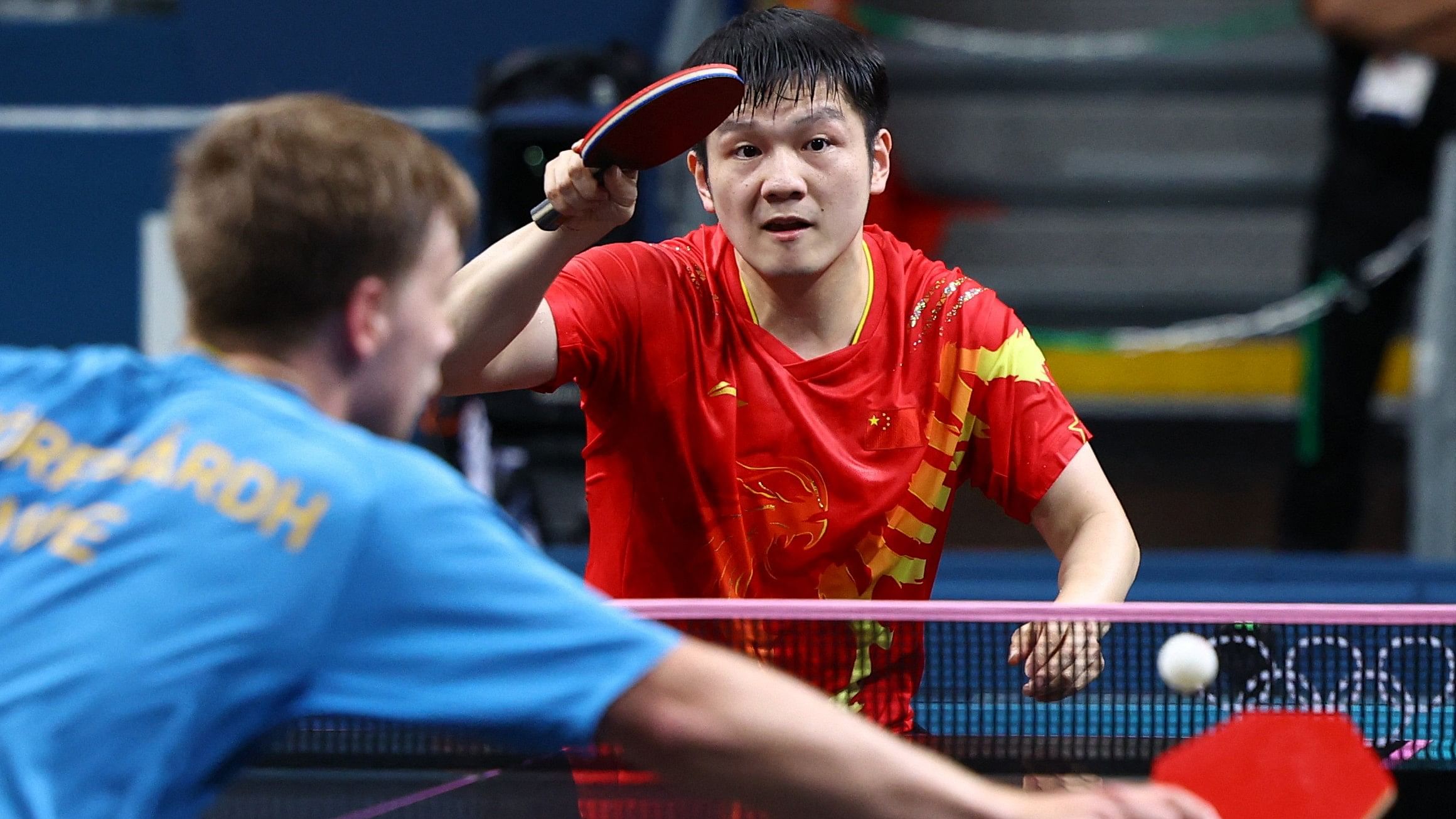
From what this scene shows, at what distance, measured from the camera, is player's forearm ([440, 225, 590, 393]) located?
2.14m

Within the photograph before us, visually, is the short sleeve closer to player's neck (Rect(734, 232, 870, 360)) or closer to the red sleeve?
player's neck (Rect(734, 232, 870, 360))

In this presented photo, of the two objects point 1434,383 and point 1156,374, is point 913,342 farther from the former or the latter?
point 1156,374

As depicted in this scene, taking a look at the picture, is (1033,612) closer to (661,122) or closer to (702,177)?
(661,122)

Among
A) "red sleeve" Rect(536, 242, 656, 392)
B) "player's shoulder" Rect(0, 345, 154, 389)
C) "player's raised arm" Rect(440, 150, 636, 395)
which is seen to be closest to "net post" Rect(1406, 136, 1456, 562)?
"red sleeve" Rect(536, 242, 656, 392)

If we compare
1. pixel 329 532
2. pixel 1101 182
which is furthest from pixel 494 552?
pixel 1101 182

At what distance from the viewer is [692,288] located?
235 centimetres

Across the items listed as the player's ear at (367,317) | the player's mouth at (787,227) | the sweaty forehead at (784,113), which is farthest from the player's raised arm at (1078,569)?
the player's ear at (367,317)

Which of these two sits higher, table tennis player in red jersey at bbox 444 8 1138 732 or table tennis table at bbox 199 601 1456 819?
table tennis player in red jersey at bbox 444 8 1138 732

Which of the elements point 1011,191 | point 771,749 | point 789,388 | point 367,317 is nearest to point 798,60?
point 789,388

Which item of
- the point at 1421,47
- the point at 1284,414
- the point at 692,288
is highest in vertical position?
the point at 1421,47

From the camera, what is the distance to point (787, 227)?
7.47 feet

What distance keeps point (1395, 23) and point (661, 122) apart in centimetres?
344

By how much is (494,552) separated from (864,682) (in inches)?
36.1

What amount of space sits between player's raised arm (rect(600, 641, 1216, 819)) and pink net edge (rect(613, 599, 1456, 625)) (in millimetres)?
533
